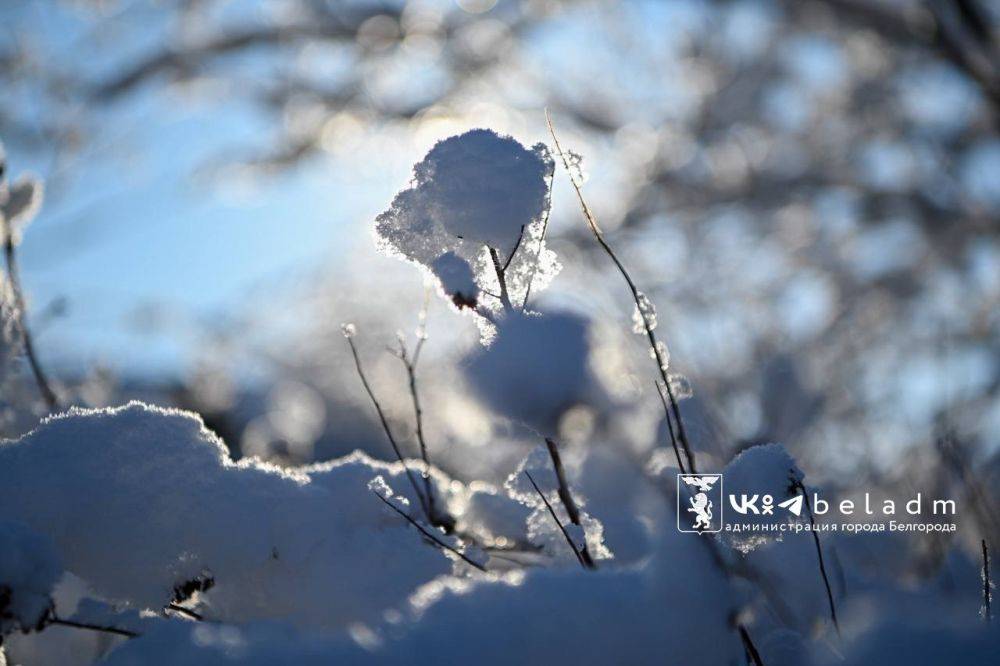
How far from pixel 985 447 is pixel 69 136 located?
180 inches

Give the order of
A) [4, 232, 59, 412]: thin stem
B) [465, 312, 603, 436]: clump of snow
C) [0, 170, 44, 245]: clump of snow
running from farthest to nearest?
[0, 170, 44, 245]: clump of snow < [4, 232, 59, 412]: thin stem < [465, 312, 603, 436]: clump of snow

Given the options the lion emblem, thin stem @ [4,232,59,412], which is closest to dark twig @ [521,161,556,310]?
the lion emblem

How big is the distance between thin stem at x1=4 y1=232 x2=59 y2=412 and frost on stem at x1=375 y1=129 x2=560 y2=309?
669 millimetres

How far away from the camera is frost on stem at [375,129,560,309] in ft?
2.33

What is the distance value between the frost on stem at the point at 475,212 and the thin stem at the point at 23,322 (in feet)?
2.20

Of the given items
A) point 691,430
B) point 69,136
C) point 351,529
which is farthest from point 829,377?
point 69,136

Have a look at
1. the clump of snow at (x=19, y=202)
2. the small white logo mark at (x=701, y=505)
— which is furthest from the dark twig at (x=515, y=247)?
the clump of snow at (x=19, y=202)

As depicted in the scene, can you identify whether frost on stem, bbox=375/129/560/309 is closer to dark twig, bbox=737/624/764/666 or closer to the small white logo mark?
the small white logo mark

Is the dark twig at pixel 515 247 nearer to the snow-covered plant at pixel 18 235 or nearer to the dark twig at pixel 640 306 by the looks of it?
the dark twig at pixel 640 306

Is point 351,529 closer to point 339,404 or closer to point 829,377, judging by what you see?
point 829,377

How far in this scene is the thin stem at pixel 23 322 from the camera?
1106 millimetres

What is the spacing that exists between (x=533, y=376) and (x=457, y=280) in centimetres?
11

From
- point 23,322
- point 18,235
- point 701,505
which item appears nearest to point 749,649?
point 701,505

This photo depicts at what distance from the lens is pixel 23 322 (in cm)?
115
